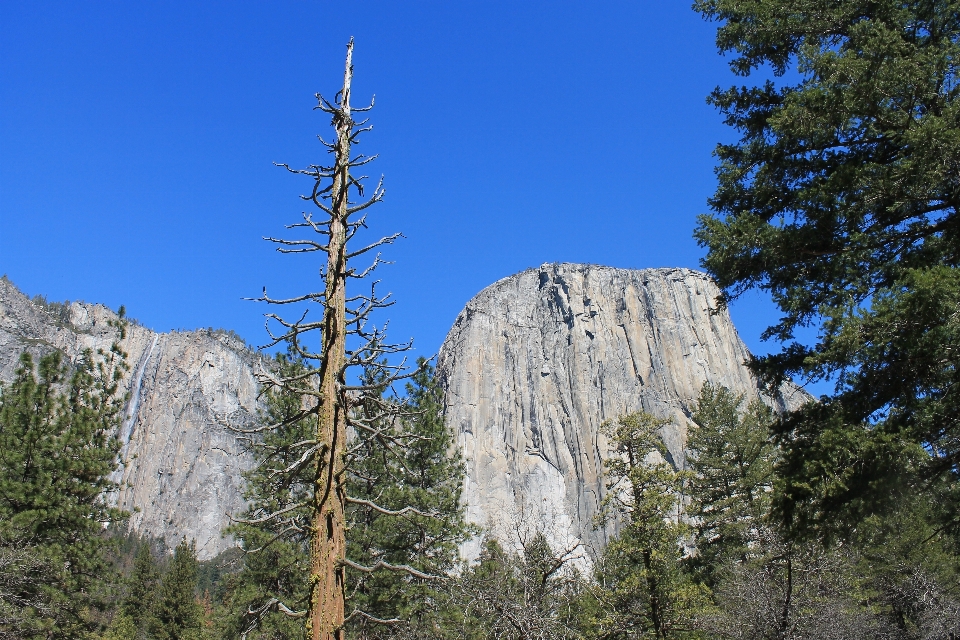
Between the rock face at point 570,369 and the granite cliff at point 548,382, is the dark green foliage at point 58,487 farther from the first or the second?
the rock face at point 570,369

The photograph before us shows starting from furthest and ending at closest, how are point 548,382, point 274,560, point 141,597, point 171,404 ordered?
point 171,404 → point 548,382 → point 141,597 → point 274,560

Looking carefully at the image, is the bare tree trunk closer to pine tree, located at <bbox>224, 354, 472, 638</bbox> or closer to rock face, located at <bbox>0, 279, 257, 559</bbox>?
pine tree, located at <bbox>224, 354, 472, 638</bbox>

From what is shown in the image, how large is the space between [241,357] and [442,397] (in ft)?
432

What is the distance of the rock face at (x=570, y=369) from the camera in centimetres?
9275

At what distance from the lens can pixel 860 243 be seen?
23.2ft

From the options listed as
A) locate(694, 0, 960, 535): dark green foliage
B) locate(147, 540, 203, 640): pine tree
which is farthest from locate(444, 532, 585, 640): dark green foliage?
locate(147, 540, 203, 640): pine tree

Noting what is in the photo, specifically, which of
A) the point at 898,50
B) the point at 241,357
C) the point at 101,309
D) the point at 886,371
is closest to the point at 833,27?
the point at 898,50

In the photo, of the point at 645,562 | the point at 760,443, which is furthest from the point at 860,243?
the point at 645,562

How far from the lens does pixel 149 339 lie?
140 metres

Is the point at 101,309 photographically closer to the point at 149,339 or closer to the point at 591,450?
the point at 149,339

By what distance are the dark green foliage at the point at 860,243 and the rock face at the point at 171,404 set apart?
11936cm

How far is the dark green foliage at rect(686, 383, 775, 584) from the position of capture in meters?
21.6

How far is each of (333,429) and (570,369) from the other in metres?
97.2

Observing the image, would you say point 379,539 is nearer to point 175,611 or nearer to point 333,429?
point 333,429
